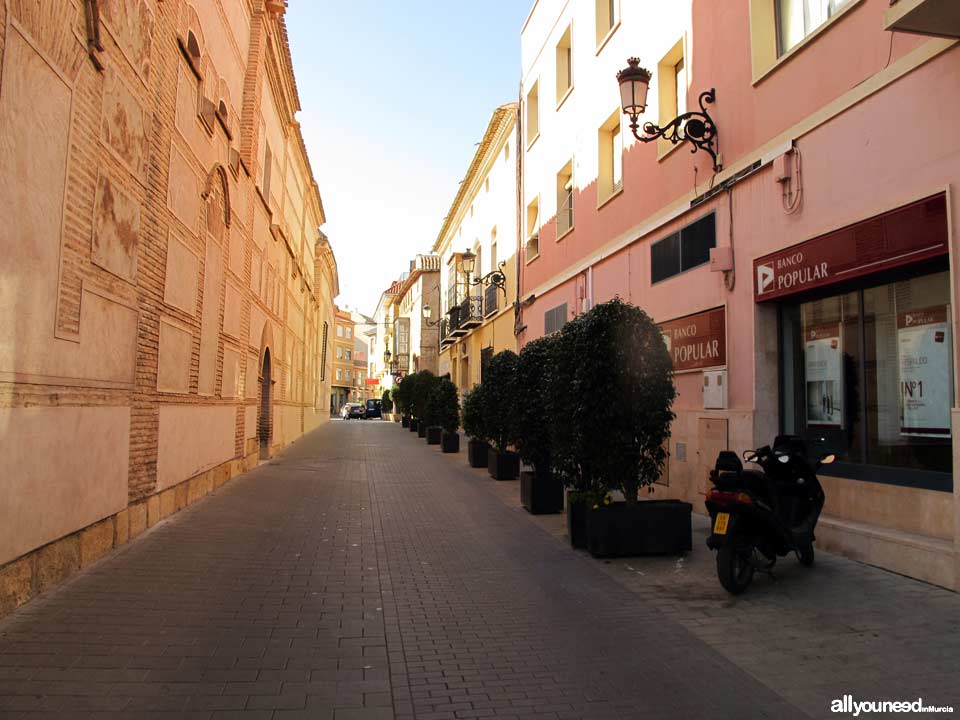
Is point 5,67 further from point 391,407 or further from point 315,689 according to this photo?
point 391,407

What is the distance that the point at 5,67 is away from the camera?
15.4 feet

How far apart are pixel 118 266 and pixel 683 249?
23.8 feet

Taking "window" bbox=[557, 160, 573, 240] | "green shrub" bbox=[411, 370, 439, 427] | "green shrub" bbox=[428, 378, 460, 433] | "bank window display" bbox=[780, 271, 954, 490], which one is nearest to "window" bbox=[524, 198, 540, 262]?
"window" bbox=[557, 160, 573, 240]

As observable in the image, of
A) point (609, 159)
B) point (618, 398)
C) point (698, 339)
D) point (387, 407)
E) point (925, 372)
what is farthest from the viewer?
point (387, 407)

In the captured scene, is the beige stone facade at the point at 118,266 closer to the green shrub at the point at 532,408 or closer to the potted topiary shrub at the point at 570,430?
the potted topiary shrub at the point at 570,430

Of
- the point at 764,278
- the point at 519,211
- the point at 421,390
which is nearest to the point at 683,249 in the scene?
the point at 764,278

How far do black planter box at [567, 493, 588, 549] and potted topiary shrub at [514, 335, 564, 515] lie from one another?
183cm

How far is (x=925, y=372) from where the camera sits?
20.9 feet

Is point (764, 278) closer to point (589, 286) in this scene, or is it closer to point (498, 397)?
point (498, 397)

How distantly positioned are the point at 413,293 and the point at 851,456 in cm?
5290

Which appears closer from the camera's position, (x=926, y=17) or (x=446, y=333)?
(x=926, y=17)

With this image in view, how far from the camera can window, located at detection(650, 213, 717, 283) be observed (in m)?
9.80

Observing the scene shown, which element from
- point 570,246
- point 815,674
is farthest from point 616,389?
point 570,246

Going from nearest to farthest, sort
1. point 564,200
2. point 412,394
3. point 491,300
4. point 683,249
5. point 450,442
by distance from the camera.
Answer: point 683,249 → point 564,200 → point 450,442 → point 491,300 → point 412,394
